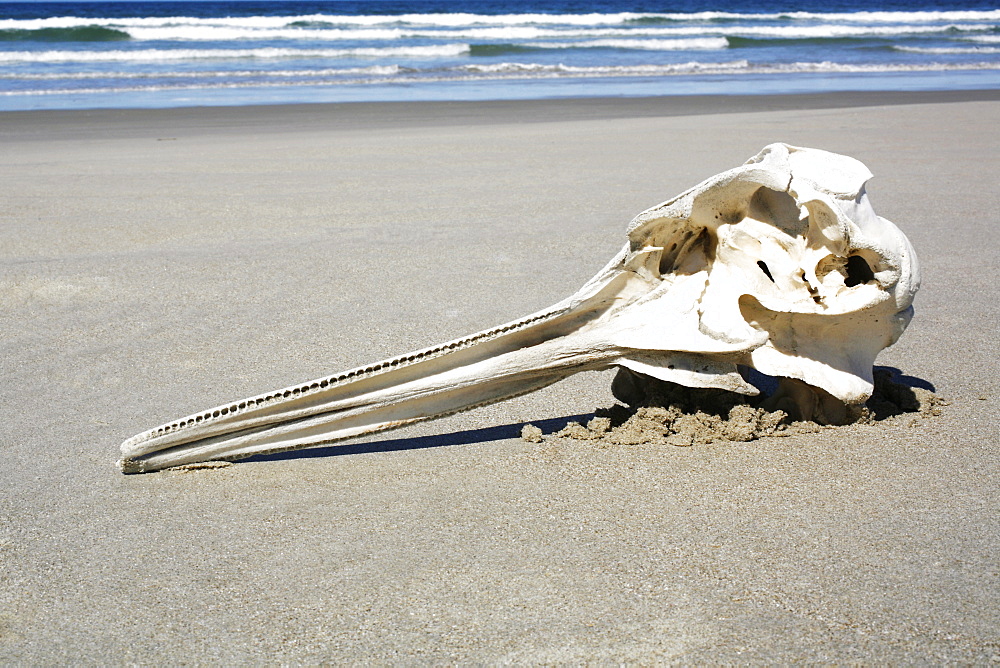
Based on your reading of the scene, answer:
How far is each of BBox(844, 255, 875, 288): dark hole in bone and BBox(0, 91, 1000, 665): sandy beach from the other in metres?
0.47

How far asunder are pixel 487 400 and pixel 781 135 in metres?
7.27

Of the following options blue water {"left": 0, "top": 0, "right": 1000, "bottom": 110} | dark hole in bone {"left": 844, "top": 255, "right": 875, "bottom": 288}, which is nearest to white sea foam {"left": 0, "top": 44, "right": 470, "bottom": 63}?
blue water {"left": 0, "top": 0, "right": 1000, "bottom": 110}

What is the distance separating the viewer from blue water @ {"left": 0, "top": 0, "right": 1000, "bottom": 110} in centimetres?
1534

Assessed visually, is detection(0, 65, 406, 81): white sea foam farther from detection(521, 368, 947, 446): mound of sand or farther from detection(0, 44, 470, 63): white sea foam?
detection(521, 368, 947, 446): mound of sand

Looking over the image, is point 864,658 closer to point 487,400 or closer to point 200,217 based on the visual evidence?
point 487,400

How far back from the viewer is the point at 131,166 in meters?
7.73

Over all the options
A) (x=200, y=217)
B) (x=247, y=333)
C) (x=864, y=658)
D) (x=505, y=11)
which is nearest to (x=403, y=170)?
(x=200, y=217)

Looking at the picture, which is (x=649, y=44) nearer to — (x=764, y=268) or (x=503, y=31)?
(x=503, y=31)

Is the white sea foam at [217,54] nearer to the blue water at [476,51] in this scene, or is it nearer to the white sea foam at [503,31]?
the blue water at [476,51]

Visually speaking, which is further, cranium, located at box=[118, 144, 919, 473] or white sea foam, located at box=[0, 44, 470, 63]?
white sea foam, located at box=[0, 44, 470, 63]

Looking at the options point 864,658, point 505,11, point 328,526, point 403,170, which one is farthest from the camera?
point 505,11

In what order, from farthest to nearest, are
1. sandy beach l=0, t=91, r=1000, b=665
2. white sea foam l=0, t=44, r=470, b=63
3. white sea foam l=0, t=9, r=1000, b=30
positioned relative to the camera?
white sea foam l=0, t=9, r=1000, b=30 → white sea foam l=0, t=44, r=470, b=63 → sandy beach l=0, t=91, r=1000, b=665

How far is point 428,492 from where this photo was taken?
2635 millimetres

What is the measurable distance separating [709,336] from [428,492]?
933mm
